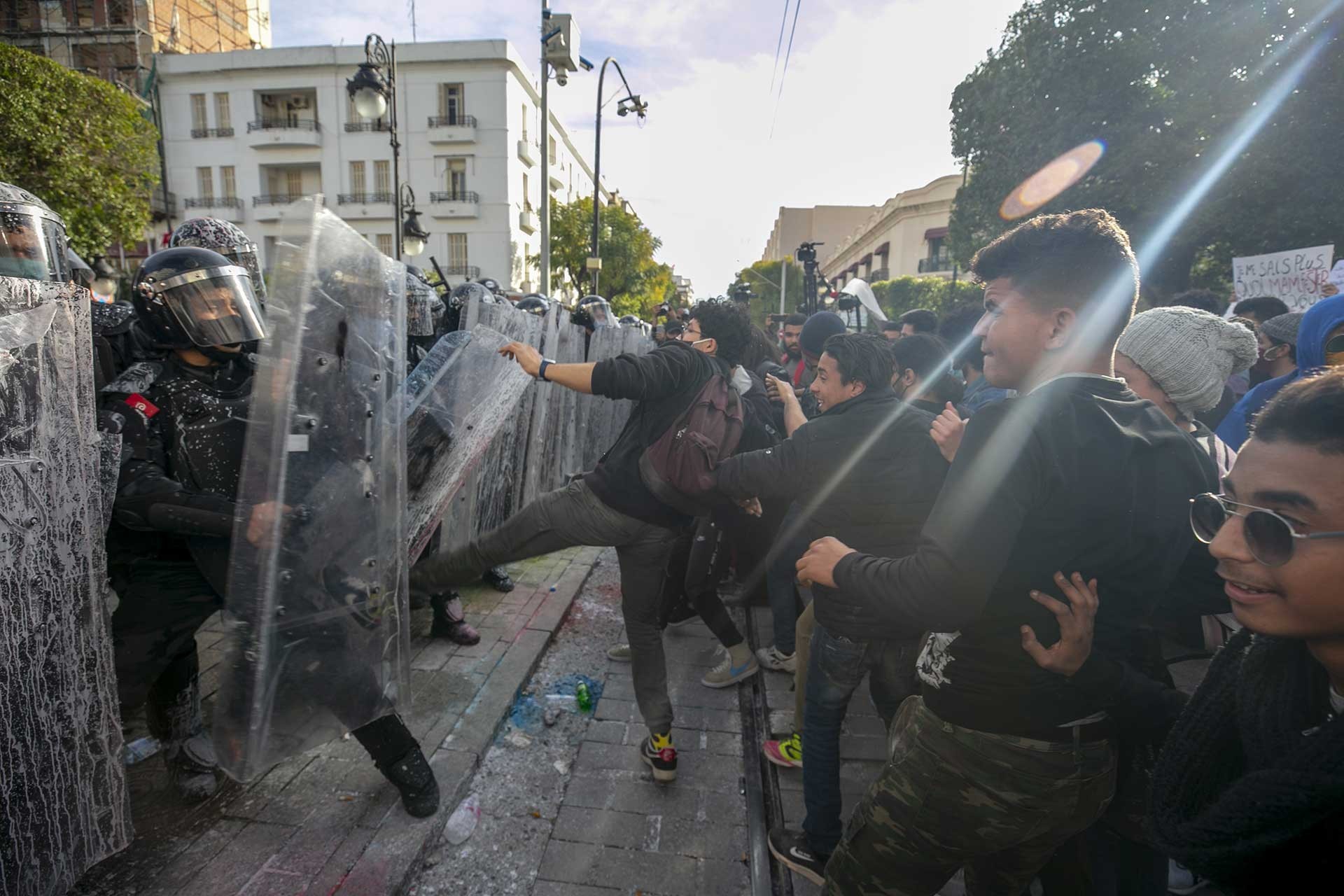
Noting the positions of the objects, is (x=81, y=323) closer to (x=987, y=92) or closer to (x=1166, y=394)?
(x=1166, y=394)

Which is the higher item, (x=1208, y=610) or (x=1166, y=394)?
(x=1166, y=394)

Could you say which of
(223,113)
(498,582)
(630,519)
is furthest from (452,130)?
(630,519)

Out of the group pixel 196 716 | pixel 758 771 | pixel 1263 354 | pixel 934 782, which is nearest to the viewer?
pixel 934 782

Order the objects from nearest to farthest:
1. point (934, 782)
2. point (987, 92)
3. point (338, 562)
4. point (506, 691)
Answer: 1. point (934, 782)
2. point (338, 562)
3. point (506, 691)
4. point (987, 92)

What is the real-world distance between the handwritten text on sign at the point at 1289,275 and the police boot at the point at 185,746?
692 cm

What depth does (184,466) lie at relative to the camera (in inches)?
88.4

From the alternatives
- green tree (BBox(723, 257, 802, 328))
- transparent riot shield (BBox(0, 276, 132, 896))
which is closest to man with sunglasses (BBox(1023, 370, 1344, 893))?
transparent riot shield (BBox(0, 276, 132, 896))

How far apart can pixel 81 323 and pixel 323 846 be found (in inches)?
70.1

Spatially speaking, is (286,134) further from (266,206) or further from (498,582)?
(498,582)

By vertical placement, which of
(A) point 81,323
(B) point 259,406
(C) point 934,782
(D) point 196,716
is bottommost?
(D) point 196,716

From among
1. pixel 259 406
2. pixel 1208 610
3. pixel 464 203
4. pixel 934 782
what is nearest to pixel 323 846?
pixel 259 406

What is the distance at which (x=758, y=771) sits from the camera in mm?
2859

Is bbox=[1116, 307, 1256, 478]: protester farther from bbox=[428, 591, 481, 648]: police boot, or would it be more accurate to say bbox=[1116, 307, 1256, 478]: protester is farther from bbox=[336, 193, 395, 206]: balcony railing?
bbox=[336, 193, 395, 206]: balcony railing

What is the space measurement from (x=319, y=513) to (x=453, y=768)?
53.1 inches
